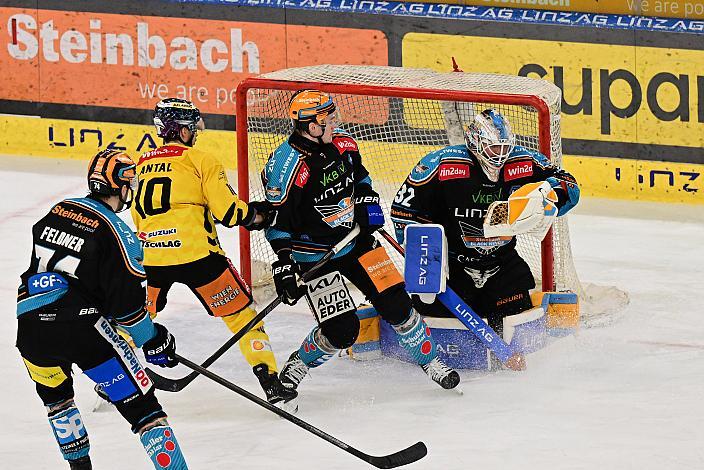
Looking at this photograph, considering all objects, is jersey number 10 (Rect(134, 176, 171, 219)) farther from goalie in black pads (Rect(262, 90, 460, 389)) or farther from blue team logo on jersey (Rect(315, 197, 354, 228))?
blue team logo on jersey (Rect(315, 197, 354, 228))

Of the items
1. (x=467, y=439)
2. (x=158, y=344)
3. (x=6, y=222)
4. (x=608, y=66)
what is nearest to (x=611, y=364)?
(x=467, y=439)

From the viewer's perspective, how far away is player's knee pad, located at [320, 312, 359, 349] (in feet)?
18.0

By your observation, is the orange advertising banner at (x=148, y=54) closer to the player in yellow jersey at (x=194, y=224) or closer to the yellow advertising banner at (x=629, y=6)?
the yellow advertising banner at (x=629, y=6)

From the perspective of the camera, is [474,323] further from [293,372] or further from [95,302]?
[95,302]

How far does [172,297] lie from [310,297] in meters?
1.59

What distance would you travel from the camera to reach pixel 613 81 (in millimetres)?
8234

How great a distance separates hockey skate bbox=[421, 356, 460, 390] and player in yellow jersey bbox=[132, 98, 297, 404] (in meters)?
0.57

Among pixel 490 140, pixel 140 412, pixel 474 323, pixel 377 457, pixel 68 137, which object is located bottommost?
pixel 377 457

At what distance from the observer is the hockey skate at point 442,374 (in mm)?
5605

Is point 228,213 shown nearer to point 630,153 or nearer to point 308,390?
point 308,390

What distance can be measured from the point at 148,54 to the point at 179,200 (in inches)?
148

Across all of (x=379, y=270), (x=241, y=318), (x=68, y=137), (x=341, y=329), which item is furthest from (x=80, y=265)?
(x=68, y=137)

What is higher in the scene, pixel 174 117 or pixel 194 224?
pixel 174 117

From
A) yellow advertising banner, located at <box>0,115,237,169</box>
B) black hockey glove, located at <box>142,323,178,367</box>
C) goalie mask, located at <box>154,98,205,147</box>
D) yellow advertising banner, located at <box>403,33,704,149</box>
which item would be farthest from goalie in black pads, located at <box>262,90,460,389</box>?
yellow advertising banner, located at <box>0,115,237,169</box>
